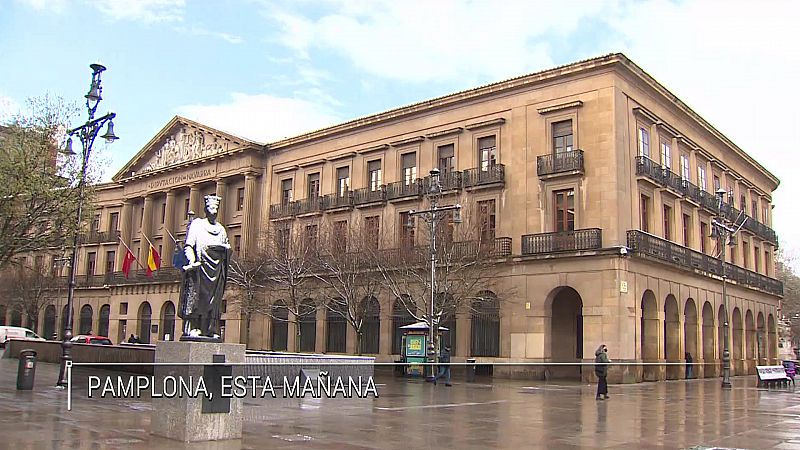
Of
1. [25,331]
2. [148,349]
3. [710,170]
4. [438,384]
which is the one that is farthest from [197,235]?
[25,331]

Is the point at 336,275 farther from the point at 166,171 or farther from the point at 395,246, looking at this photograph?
the point at 166,171

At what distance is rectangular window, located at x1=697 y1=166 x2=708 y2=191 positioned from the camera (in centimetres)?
4082

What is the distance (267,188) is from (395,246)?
13636 millimetres

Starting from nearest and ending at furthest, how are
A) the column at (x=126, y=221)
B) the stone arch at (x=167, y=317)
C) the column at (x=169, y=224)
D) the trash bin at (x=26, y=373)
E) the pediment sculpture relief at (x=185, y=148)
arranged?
the trash bin at (x=26, y=373) < the pediment sculpture relief at (x=185, y=148) < the stone arch at (x=167, y=317) < the column at (x=169, y=224) < the column at (x=126, y=221)

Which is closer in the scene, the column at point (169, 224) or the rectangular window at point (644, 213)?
the rectangular window at point (644, 213)

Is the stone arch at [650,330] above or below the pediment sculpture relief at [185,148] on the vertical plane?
below

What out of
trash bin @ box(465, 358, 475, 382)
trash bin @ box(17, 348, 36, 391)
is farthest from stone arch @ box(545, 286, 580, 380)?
trash bin @ box(17, 348, 36, 391)

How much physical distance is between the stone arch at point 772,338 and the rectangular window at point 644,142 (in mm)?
21778

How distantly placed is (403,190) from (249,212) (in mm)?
13291

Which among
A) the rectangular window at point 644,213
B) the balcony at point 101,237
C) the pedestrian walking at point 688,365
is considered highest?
the balcony at point 101,237

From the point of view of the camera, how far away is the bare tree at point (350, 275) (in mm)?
37281

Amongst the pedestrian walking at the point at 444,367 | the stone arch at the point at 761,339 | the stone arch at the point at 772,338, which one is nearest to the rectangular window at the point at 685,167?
the stone arch at the point at 761,339

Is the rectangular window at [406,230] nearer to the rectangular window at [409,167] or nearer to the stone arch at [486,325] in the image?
the rectangular window at [409,167]

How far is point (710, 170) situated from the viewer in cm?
4241
